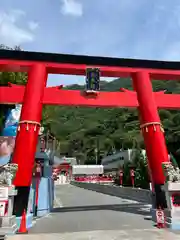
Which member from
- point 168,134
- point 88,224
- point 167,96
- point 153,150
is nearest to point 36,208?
point 88,224

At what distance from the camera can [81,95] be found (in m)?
12.3

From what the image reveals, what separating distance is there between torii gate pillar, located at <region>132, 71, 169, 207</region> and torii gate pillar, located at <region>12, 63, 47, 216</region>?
14.5 feet

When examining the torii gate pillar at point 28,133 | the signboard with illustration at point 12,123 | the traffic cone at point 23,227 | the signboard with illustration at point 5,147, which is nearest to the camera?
the traffic cone at point 23,227

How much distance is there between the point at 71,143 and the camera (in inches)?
4360

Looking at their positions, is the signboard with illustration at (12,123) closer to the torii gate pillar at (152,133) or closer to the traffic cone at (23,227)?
the torii gate pillar at (152,133)

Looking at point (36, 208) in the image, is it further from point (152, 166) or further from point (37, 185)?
point (152, 166)

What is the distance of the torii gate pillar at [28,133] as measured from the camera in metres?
10.1

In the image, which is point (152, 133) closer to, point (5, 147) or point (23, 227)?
point (23, 227)

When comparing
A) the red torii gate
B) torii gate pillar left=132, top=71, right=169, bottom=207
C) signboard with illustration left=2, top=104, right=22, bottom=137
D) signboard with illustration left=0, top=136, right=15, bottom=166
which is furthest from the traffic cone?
signboard with illustration left=2, top=104, right=22, bottom=137

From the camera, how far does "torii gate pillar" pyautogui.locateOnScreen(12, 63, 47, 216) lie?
33.1 ft

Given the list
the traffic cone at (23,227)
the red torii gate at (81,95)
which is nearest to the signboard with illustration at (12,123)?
the red torii gate at (81,95)

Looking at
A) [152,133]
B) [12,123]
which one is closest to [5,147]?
[12,123]

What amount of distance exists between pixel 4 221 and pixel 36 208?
452 centimetres

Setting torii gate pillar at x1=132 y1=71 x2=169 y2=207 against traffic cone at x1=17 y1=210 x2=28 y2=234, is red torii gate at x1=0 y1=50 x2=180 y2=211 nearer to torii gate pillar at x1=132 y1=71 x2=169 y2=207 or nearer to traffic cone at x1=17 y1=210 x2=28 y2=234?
torii gate pillar at x1=132 y1=71 x2=169 y2=207
